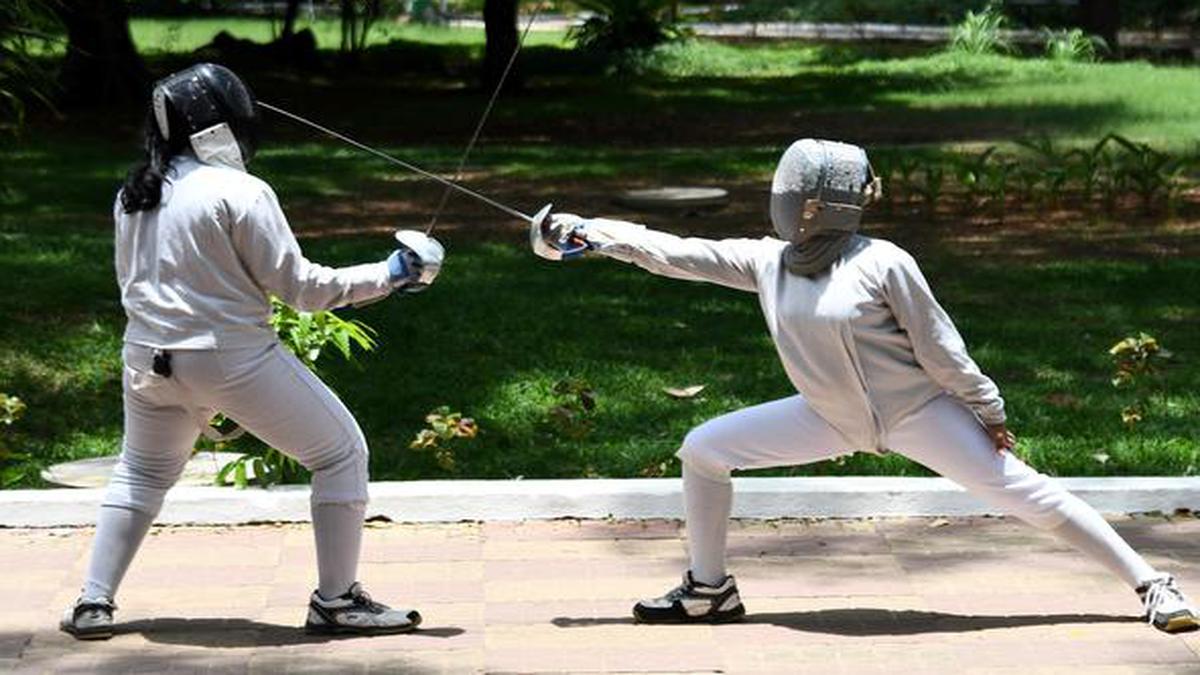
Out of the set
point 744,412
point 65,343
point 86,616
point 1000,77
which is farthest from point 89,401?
point 1000,77

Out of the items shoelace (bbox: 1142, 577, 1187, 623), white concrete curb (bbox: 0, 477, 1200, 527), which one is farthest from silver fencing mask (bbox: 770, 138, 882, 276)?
white concrete curb (bbox: 0, 477, 1200, 527)

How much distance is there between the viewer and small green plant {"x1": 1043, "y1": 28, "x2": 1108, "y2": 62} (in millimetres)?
28906

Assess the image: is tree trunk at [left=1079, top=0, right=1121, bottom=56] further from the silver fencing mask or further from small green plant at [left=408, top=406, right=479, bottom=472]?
the silver fencing mask

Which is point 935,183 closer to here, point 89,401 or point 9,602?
point 89,401

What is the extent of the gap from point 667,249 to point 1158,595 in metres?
1.62

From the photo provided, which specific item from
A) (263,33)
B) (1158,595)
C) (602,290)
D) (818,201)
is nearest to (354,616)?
(818,201)

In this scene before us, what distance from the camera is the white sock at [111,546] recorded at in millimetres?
5703

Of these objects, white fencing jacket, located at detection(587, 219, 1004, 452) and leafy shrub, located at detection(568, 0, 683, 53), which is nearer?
white fencing jacket, located at detection(587, 219, 1004, 452)

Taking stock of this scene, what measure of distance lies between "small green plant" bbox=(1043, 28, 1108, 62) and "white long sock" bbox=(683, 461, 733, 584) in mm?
23751

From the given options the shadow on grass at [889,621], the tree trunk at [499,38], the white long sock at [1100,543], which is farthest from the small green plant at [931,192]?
the tree trunk at [499,38]

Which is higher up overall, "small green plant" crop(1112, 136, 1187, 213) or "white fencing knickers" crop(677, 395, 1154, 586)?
"white fencing knickers" crop(677, 395, 1154, 586)

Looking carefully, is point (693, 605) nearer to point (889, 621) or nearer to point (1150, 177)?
point (889, 621)

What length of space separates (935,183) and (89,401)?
672 cm

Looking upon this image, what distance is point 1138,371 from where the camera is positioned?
8.73 metres
